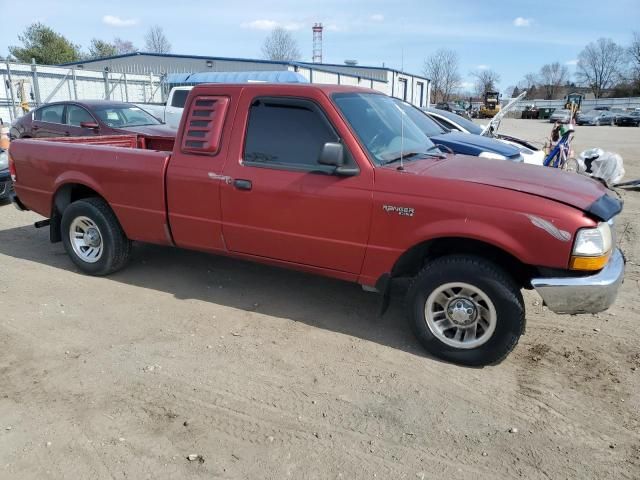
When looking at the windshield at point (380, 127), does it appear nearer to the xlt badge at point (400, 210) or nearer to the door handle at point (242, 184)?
the xlt badge at point (400, 210)

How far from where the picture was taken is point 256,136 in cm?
420

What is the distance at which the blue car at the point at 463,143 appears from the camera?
7.66 meters

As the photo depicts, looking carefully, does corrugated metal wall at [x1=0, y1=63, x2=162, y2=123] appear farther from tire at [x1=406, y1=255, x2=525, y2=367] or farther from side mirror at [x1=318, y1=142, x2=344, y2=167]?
tire at [x1=406, y1=255, x2=525, y2=367]

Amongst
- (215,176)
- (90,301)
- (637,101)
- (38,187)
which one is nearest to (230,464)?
(215,176)

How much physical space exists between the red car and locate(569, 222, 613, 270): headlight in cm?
859

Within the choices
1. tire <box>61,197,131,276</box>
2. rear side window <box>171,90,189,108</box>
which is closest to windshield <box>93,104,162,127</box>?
rear side window <box>171,90,189,108</box>

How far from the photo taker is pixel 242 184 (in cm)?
419

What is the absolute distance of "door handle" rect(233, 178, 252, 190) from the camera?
4.16 m

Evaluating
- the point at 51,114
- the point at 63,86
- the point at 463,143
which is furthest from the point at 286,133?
the point at 63,86

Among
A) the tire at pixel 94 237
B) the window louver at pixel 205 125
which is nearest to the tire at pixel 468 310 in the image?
the window louver at pixel 205 125

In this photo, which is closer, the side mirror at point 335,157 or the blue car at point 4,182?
the side mirror at point 335,157

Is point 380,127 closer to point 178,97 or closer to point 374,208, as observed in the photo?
point 374,208

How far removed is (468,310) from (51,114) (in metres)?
10.8

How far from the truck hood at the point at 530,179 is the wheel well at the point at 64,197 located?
351 centimetres
